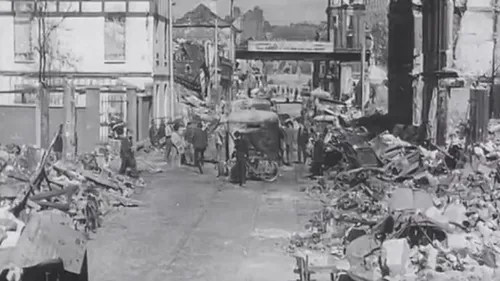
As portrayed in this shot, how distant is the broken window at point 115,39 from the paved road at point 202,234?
586 inches

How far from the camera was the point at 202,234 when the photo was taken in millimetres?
16859

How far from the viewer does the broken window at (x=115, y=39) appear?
38.1 metres

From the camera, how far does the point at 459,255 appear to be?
40.2ft

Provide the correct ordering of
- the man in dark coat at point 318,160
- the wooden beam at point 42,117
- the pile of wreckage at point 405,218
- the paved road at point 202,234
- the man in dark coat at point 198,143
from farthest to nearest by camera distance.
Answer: the man in dark coat at point 198,143 < the man in dark coat at point 318,160 < the wooden beam at point 42,117 < the paved road at point 202,234 < the pile of wreckage at point 405,218

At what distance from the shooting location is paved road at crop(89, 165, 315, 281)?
13.6 m

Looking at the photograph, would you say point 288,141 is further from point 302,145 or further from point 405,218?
point 405,218

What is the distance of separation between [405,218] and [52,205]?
6562mm

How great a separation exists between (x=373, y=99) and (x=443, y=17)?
95.1 ft

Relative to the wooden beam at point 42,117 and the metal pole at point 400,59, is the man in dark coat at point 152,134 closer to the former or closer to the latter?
the wooden beam at point 42,117

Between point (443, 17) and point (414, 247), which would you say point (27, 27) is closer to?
point (443, 17)

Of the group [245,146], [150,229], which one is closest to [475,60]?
[245,146]

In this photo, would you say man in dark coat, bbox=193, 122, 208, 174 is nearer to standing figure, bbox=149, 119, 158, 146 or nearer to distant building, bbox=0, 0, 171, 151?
standing figure, bbox=149, 119, 158, 146

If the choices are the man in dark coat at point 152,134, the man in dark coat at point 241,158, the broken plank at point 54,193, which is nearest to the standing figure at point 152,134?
the man in dark coat at point 152,134

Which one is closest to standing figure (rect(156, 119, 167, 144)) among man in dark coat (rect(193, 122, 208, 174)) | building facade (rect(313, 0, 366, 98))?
man in dark coat (rect(193, 122, 208, 174))
